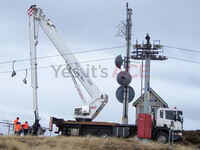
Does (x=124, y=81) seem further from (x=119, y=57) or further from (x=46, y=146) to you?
(x=46, y=146)

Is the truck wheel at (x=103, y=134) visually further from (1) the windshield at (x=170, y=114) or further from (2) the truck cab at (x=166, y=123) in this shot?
(1) the windshield at (x=170, y=114)

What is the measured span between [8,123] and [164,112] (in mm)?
13901

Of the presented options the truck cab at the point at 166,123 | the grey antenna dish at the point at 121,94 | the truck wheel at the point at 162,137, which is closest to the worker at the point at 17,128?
the grey antenna dish at the point at 121,94

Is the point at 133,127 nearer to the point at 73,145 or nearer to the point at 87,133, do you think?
the point at 87,133

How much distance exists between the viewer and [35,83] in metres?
30.4

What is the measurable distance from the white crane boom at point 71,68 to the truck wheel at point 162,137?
5.50 m

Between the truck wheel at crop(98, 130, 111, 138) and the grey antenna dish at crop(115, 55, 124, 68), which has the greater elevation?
the grey antenna dish at crop(115, 55, 124, 68)

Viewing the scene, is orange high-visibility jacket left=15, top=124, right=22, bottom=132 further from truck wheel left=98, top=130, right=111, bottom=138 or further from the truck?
truck wheel left=98, top=130, right=111, bottom=138

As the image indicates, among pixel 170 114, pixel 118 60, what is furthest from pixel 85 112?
pixel 170 114

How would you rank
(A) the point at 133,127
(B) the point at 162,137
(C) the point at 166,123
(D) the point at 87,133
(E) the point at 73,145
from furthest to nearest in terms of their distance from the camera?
1. (D) the point at 87,133
2. (A) the point at 133,127
3. (C) the point at 166,123
4. (B) the point at 162,137
5. (E) the point at 73,145

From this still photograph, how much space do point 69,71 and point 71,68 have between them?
0.34m

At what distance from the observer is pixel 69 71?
3102 cm

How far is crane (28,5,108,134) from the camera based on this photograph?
97.2 ft

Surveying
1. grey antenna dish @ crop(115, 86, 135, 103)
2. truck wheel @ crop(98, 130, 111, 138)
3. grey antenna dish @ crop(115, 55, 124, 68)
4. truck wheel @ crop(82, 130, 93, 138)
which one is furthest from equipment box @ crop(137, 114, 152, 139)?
grey antenna dish @ crop(115, 55, 124, 68)
